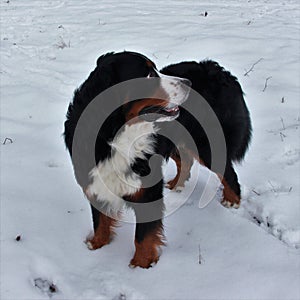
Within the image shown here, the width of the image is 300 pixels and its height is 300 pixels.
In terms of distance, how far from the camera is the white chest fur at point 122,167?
2.39 metres

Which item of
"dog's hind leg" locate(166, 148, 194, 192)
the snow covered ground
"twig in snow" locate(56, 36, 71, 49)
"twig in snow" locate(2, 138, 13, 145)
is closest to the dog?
the snow covered ground

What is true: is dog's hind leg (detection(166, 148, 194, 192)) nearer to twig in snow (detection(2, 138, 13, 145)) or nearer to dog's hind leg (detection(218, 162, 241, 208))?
dog's hind leg (detection(218, 162, 241, 208))

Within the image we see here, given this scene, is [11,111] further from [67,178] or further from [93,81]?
[93,81]

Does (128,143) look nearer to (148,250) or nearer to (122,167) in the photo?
(122,167)

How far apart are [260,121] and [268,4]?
4.65m

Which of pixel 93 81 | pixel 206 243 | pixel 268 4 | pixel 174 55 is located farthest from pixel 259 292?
pixel 268 4

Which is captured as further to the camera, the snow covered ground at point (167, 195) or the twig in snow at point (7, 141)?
the twig in snow at point (7, 141)

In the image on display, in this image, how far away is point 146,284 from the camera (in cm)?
251

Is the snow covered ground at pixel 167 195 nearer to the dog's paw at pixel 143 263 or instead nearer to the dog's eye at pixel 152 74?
the dog's paw at pixel 143 263

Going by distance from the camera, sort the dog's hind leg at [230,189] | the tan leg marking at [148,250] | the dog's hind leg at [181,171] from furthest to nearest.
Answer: the dog's hind leg at [181,171], the dog's hind leg at [230,189], the tan leg marking at [148,250]

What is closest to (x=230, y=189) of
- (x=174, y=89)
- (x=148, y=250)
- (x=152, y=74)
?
(x=148, y=250)

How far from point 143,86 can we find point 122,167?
18.5 inches

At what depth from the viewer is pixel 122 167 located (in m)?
2.43

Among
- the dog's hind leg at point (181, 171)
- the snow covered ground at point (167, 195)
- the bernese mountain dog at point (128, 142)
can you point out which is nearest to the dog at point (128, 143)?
the bernese mountain dog at point (128, 142)
